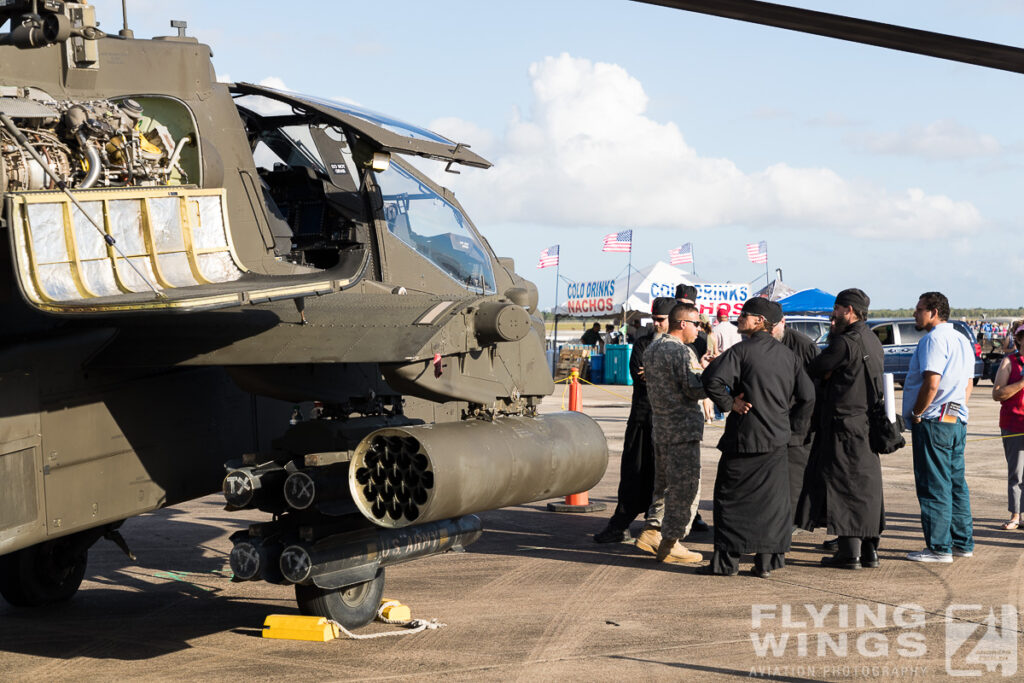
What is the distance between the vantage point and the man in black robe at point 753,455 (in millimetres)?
8141

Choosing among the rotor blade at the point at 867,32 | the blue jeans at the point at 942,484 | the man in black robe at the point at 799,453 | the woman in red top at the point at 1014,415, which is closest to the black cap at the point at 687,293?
the man in black robe at the point at 799,453

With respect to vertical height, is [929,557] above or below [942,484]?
below

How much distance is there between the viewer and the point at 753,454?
819cm

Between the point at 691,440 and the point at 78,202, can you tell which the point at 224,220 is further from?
the point at 691,440

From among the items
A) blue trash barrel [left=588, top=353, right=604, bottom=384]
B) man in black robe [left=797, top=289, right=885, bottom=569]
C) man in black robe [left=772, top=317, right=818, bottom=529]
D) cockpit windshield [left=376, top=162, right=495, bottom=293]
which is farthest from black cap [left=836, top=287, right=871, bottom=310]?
blue trash barrel [left=588, top=353, right=604, bottom=384]

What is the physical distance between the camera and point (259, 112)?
7320 mm

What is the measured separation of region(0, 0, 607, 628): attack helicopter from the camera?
499cm

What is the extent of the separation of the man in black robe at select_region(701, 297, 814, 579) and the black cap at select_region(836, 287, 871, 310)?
0.87 metres

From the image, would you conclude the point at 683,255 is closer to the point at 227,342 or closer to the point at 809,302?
the point at 809,302

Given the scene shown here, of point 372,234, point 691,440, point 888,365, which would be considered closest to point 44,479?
point 372,234

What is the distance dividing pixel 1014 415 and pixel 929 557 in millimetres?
1884

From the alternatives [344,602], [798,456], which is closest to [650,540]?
[798,456]

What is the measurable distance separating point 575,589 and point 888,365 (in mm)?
21888

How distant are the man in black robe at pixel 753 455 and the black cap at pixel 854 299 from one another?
87 cm
